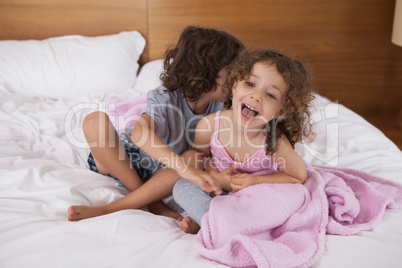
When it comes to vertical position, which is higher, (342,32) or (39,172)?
(342,32)

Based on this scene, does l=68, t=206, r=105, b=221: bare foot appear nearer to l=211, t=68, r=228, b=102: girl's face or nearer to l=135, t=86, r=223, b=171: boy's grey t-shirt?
l=135, t=86, r=223, b=171: boy's grey t-shirt

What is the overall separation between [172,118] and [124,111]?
32cm

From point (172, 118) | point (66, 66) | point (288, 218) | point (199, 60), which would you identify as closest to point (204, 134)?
point (172, 118)

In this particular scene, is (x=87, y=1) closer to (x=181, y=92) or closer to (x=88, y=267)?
(x=181, y=92)

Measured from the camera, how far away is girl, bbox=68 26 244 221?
3.41 ft

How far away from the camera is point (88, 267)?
0.73 meters

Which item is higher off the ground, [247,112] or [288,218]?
[247,112]

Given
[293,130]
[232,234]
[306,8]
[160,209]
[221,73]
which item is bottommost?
[160,209]

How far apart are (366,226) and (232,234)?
1.08ft

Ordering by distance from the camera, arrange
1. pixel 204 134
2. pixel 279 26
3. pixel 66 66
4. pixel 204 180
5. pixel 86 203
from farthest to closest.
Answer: pixel 279 26, pixel 66 66, pixel 204 134, pixel 86 203, pixel 204 180

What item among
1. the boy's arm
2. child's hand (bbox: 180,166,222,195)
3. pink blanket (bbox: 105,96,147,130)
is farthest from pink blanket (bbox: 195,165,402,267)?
pink blanket (bbox: 105,96,147,130)

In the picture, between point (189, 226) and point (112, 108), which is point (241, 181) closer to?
point (189, 226)

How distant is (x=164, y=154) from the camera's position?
0.97 meters

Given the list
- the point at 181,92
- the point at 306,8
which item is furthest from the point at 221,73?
the point at 306,8
